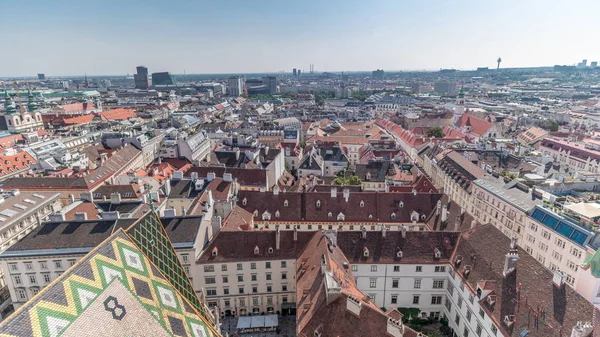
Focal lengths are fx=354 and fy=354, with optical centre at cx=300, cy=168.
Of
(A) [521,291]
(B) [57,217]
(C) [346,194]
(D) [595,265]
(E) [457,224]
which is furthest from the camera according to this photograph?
(C) [346,194]

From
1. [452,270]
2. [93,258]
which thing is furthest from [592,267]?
[93,258]

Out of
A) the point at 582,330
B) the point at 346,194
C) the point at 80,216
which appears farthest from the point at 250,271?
the point at 582,330

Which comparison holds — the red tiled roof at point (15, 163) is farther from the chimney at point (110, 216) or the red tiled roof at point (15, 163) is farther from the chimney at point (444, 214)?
the chimney at point (444, 214)

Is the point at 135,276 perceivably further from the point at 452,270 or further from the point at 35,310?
the point at 452,270

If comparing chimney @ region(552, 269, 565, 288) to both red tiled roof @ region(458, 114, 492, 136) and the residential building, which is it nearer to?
the residential building

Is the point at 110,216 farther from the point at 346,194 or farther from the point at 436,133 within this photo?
the point at 436,133

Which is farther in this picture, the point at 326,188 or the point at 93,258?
the point at 326,188

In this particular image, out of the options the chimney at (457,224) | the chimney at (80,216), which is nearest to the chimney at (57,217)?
the chimney at (80,216)

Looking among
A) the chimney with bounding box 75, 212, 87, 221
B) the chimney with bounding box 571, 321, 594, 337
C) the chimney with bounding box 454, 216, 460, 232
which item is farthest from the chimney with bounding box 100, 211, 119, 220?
the chimney with bounding box 571, 321, 594, 337

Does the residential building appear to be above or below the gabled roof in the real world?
below
